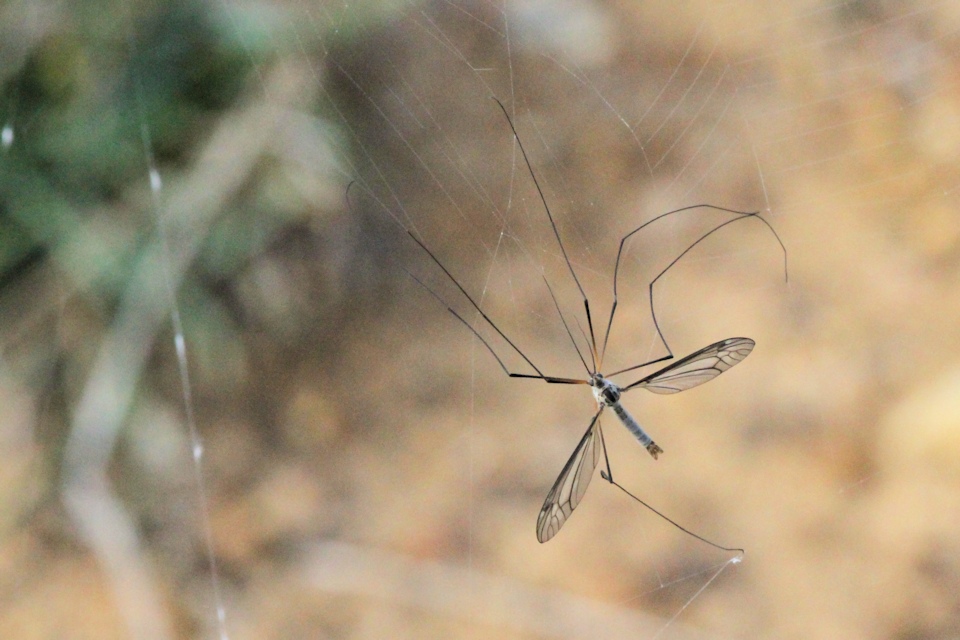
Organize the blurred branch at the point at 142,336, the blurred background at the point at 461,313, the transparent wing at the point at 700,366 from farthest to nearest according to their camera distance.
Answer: the blurred branch at the point at 142,336
the blurred background at the point at 461,313
the transparent wing at the point at 700,366

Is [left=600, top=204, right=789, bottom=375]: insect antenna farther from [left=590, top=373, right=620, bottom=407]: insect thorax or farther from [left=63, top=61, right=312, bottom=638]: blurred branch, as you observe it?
[left=63, top=61, right=312, bottom=638]: blurred branch

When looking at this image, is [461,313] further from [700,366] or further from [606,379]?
[700,366]

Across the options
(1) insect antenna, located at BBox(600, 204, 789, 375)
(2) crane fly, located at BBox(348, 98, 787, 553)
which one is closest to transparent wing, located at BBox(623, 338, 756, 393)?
(2) crane fly, located at BBox(348, 98, 787, 553)

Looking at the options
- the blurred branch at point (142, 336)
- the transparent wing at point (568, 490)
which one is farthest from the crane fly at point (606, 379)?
the blurred branch at point (142, 336)

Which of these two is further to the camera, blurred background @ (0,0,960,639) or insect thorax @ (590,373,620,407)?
blurred background @ (0,0,960,639)

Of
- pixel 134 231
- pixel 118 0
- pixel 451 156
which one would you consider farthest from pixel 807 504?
pixel 118 0

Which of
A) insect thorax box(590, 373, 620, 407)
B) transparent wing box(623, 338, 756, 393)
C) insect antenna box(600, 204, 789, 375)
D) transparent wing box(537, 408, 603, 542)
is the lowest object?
transparent wing box(537, 408, 603, 542)

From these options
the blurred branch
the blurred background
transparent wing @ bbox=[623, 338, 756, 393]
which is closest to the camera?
transparent wing @ bbox=[623, 338, 756, 393]

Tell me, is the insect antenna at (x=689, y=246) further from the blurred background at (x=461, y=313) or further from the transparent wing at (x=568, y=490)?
the transparent wing at (x=568, y=490)
